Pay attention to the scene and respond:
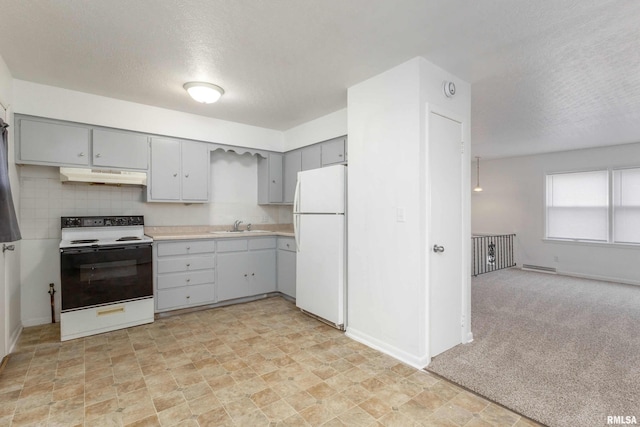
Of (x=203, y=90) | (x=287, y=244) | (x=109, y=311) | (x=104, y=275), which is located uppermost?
(x=203, y=90)

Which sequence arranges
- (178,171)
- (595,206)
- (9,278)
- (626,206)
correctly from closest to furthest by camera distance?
(9,278)
(178,171)
(626,206)
(595,206)

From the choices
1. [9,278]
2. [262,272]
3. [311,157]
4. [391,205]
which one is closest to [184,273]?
[262,272]

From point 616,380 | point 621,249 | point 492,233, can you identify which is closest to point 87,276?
point 616,380

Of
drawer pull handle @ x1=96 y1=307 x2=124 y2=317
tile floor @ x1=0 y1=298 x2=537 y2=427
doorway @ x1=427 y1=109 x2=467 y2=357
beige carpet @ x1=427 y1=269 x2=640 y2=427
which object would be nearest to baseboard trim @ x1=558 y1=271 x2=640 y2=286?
beige carpet @ x1=427 y1=269 x2=640 y2=427

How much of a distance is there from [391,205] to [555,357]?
6.35 ft

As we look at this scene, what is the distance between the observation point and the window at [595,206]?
17.9 feet

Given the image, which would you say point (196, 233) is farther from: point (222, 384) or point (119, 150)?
point (222, 384)

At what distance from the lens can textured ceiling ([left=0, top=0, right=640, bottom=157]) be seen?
1977 millimetres

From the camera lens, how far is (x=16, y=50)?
2518 mm

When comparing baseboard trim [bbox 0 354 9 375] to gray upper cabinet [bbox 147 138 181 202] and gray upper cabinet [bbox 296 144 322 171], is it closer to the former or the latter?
gray upper cabinet [bbox 147 138 181 202]

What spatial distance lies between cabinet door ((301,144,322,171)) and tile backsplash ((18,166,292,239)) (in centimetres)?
145

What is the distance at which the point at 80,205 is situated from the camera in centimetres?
362

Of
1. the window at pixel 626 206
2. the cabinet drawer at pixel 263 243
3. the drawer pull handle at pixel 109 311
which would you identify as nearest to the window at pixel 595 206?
the window at pixel 626 206

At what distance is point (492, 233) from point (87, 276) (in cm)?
766
